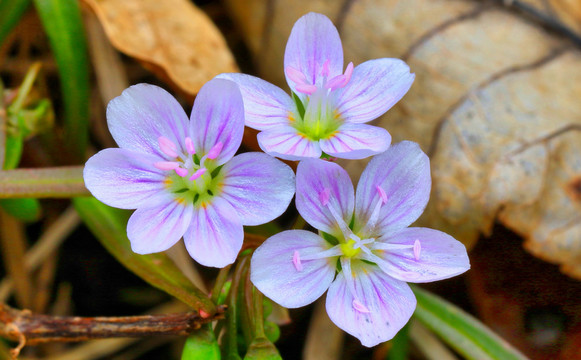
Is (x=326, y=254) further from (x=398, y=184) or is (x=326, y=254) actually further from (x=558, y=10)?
(x=558, y=10)

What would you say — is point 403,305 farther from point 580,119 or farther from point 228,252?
point 580,119

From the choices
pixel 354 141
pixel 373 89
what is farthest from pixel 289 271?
pixel 373 89

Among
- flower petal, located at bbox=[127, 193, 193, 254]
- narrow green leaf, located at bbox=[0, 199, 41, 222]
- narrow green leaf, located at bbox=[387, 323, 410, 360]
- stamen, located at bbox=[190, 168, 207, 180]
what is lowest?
narrow green leaf, located at bbox=[387, 323, 410, 360]

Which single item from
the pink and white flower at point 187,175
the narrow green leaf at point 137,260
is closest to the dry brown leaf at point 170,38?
the narrow green leaf at point 137,260

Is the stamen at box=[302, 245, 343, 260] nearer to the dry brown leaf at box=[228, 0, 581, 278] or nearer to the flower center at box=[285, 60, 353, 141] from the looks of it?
the flower center at box=[285, 60, 353, 141]

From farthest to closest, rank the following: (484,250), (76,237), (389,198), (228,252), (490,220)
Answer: (76,237), (484,250), (490,220), (389,198), (228,252)

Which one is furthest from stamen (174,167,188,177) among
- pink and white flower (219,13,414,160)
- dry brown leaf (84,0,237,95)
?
dry brown leaf (84,0,237,95)

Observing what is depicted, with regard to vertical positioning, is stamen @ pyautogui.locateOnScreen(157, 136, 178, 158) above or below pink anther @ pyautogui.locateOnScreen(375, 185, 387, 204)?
above

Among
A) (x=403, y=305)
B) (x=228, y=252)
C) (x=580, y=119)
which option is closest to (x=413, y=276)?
(x=403, y=305)
